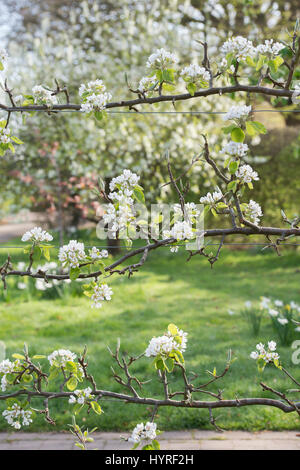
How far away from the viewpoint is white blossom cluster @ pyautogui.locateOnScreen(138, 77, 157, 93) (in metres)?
1.85

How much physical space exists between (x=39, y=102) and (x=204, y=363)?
240 centimetres

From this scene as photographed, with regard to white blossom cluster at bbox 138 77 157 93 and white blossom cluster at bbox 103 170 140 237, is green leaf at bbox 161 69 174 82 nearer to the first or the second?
white blossom cluster at bbox 138 77 157 93

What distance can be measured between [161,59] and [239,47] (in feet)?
0.86

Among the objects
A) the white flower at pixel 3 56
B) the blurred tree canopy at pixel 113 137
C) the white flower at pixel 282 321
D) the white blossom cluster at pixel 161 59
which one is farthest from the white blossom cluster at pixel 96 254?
the white flower at pixel 282 321

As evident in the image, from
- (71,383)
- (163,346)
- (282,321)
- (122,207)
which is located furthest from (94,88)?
(282,321)

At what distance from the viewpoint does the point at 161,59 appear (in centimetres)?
172

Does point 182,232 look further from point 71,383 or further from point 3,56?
point 3,56

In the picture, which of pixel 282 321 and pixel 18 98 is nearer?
pixel 18 98

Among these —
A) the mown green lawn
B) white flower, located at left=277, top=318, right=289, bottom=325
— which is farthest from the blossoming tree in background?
white flower, located at left=277, top=318, right=289, bottom=325

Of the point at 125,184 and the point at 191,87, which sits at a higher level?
the point at 191,87

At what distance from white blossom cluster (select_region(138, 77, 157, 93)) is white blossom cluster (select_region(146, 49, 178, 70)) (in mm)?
100

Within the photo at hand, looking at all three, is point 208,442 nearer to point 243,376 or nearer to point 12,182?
→ point 243,376

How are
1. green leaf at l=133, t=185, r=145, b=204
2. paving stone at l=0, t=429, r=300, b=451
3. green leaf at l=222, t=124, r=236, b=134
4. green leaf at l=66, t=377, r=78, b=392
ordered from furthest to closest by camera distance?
paving stone at l=0, t=429, r=300, b=451
green leaf at l=66, t=377, r=78, b=392
green leaf at l=133, t=185, r=145, b=204
green leaf at l=222, t=124, r=236, b=134

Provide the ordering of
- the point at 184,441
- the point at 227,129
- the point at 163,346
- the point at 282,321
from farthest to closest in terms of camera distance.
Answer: the point at 282,321 < the point at 184,441 < the point at 163,346 < the point at 227,129
